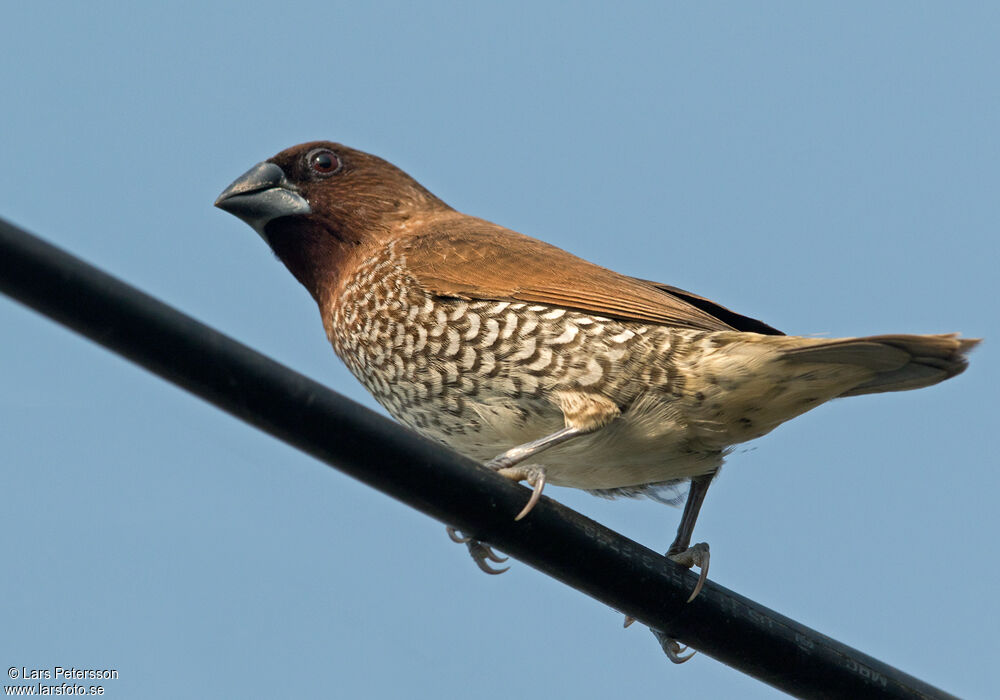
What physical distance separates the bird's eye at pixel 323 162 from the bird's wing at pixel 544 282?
1.01 metres

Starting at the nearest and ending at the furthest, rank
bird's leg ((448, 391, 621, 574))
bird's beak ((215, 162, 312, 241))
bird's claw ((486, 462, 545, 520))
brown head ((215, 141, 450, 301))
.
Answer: bird's claw ((486, 462, 545, 520)) → bird's leg ((448, 391, 621, 574)) → brown head ((215, 141, 450, 301)) → bird's beak ((215, 162, 312, 241))

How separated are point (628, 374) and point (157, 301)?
8.83 ft

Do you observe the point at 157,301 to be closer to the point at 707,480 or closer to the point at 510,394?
the point at 510,394

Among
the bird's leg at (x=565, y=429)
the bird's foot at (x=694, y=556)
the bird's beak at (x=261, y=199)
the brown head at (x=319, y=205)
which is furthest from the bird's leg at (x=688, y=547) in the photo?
the bird's beak at (x=261, y=199)

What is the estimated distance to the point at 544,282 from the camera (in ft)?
17.8

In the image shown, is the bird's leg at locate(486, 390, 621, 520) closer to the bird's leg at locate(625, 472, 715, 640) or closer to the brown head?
the bird's leg at locate(625, 472, 715, 640)

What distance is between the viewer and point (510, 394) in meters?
5.21

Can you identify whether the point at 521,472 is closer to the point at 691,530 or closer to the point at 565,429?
the point at 565,429

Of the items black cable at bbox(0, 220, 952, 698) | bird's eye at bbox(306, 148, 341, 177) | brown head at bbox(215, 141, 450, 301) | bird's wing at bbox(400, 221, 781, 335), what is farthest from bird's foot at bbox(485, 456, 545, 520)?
bird's eye at bbox(306, 148, 341, 177)

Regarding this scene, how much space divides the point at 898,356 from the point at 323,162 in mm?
3403

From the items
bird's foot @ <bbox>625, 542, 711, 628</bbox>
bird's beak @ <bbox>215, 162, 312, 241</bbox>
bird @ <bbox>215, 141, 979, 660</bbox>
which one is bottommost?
bird's foot @ <bbox>625, 542, 711, 628</bbox>

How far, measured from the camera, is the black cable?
8.71ft

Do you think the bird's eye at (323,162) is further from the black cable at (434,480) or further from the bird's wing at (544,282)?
the black cable at (434,480)

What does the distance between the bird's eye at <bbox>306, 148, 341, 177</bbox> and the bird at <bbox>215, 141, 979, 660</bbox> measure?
1.00m
